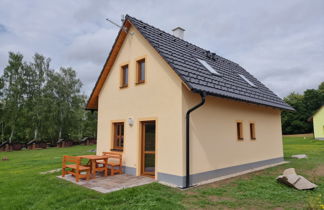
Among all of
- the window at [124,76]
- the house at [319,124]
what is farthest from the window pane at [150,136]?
the house at [319,124]

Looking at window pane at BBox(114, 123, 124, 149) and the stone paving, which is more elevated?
window pane at BBox(114, 123, 124, 149)

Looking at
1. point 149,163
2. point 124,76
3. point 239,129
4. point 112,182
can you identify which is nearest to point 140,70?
point 124,76

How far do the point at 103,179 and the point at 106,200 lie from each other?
253 centimetres

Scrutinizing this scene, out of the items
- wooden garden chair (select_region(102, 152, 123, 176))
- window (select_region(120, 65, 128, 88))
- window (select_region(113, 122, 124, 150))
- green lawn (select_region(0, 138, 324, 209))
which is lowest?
green lawn (select_region(0, 138, 324, 209))

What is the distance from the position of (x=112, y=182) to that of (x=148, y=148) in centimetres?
182

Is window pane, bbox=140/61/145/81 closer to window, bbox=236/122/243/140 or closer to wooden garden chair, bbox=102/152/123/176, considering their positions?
wooden garden chair, bbox=102/152/123/176

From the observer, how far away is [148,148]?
8070mm

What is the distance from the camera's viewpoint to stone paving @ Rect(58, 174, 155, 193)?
6.28 m

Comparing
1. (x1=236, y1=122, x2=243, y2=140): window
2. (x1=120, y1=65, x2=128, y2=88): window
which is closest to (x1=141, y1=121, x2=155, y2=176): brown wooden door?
(x1=120, y1=65, x2=128, y2=88): window

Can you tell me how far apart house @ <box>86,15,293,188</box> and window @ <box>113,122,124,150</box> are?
46 mm

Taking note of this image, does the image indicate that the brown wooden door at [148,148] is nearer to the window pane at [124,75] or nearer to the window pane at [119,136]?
the window pane at [119,136]

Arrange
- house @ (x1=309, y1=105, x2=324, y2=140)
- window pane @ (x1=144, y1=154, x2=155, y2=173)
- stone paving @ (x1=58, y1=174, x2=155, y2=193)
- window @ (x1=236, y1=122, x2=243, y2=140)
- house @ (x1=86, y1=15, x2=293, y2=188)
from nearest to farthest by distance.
→ 1. stone paving @ (x1=58, y1=174, x2=155, y2=193)
2. house @ (x1=86, y1=15, x2=293, y2=188)
3. window pane @ (x1=144, y1=154, x2=155, y2=173)
4. window @ (x1=236, y1=122, x2=243, y2=140)
5. house @ (x1=309, y1=105, x2=324, y2=140)

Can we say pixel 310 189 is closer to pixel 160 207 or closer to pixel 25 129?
pixel 160 207

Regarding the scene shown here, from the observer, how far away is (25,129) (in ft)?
94.7
